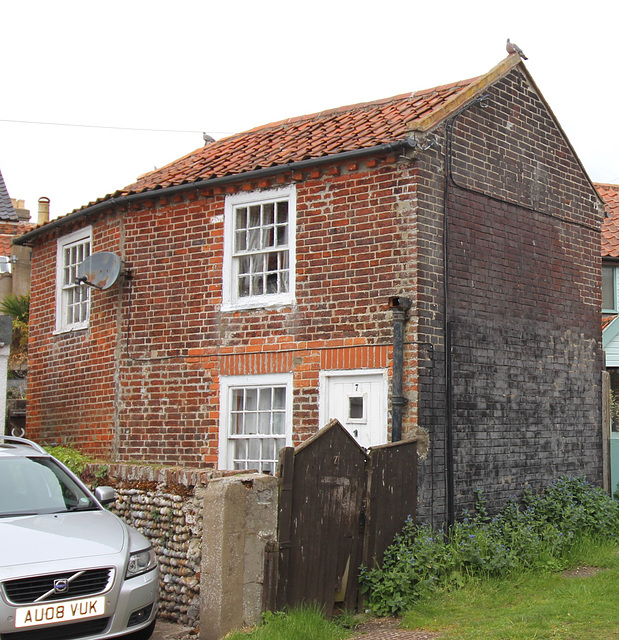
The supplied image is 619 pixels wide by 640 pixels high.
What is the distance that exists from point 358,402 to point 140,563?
4125mm

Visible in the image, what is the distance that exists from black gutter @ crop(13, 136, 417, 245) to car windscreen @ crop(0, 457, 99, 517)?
15.9 feet

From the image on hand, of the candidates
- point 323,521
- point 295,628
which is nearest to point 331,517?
point 323,521

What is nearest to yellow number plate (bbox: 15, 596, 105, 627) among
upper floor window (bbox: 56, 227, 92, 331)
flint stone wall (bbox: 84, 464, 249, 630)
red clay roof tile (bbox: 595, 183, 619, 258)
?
flint stone wall (bbox: 84, 464, 249, 630)

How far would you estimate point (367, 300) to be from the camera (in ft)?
36.0

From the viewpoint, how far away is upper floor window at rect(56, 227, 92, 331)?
14.3 metres

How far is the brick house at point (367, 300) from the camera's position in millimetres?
10859

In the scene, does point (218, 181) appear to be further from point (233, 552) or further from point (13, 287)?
point (13, 287)

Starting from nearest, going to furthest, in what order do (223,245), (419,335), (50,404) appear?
(419,335), (223,245), (50,404)

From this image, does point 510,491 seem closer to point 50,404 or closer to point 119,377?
point 119,377

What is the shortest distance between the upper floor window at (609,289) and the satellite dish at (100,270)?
9.45 m

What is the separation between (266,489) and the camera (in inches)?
326

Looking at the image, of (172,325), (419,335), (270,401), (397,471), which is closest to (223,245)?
(172,325)

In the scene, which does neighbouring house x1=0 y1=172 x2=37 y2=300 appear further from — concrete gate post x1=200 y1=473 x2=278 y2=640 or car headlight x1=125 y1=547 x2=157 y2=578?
car headlight x1=125 y1=547 x2=157 y2=578

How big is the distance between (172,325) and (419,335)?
3.82m
